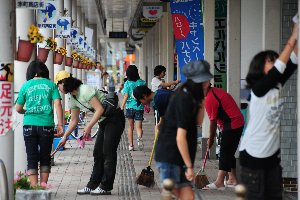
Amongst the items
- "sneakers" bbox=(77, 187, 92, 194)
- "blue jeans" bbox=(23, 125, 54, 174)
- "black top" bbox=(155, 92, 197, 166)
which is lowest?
"sneakers" bbox=(77, 187, 92, 194)

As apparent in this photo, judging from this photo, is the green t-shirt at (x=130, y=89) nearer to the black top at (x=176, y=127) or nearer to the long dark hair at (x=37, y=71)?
the long dark hair at (x=37, y=71)

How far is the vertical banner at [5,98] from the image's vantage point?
941cm

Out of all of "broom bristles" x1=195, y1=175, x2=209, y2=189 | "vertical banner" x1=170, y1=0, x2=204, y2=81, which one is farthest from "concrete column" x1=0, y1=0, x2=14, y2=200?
"vertical banner" x1=170, y1=0, x2=204, y2=81

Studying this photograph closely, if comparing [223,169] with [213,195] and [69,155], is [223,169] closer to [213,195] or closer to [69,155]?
[213,195]

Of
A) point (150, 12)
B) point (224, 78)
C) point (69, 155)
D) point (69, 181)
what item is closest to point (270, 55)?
point (69, 181)

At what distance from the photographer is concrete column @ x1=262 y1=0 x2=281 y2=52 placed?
11.3 meters

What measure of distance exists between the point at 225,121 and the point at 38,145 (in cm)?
254

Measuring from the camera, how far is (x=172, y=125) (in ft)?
23.7

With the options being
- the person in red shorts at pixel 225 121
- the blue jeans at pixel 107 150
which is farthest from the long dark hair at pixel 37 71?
the person in red shorts at pixel 225 121

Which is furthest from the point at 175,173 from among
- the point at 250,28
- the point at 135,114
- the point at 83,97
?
the point at 135,114

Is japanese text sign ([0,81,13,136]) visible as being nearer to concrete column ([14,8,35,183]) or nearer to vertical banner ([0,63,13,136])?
vertical banner ([0,63,13,136])

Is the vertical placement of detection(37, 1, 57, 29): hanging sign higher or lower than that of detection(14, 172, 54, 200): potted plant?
higher

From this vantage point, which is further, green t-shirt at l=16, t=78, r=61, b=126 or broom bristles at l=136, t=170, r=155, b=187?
broom bristles at l=136, t=170, r=155, b=187

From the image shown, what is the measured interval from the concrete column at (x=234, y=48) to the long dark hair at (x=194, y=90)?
A: 7.52 meters
